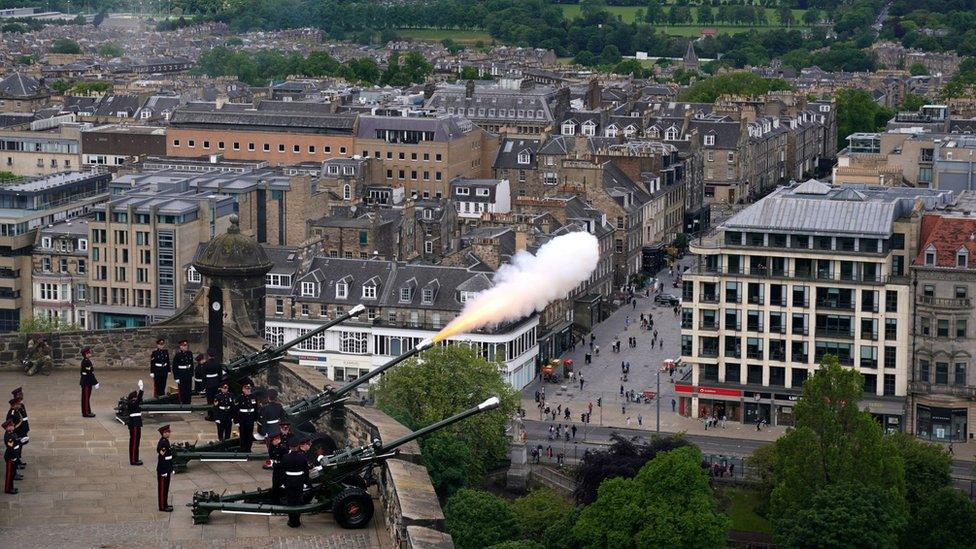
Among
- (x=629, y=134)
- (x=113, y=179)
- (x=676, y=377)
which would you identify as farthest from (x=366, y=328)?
(x=629, y=134)

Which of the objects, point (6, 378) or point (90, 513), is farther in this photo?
point (6, 378)

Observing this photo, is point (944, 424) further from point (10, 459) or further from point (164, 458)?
point (10, 459)

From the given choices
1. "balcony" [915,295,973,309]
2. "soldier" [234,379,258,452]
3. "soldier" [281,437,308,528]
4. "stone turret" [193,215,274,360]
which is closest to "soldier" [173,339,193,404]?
"stone turret" [193,215,274,360]

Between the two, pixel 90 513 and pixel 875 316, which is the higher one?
pixel 90 513

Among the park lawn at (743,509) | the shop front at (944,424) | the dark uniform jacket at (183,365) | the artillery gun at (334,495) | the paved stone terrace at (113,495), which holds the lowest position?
the park lawn at (743,509)

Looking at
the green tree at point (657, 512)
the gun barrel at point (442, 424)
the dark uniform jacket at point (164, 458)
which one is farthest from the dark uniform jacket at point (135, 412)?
the green tree at point (657, 512)

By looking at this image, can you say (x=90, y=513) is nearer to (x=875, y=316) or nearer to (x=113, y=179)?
(x=875, y=316)

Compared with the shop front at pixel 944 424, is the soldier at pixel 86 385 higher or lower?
higher

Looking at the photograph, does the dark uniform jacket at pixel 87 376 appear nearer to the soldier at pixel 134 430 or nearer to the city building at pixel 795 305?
the soldier at pixel 134 430
